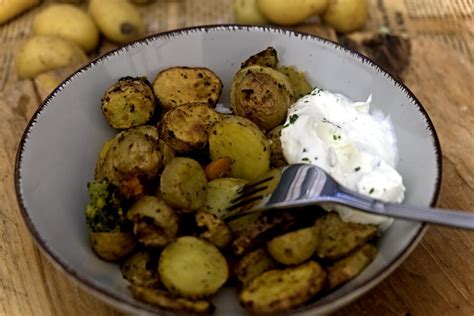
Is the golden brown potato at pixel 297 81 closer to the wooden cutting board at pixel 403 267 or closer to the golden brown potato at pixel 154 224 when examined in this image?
the wooden cutting board at pixel 403 267

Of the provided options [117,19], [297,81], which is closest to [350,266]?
[297,81]

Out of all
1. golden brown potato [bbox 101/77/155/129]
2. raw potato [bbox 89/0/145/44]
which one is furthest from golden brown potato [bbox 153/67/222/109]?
raw potato [bbox 89/0/145/44]

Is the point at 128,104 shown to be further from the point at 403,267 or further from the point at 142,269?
the point at 403,267

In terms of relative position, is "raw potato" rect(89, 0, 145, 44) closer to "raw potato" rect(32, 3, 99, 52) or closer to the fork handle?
"raw potato" rect(32, 3, 99, 52)

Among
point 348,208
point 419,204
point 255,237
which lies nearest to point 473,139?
point 419,204

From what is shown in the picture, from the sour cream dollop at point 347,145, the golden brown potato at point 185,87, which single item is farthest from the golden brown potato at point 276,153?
the golden brown potato at point 185,87

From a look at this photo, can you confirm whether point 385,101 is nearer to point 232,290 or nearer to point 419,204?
point 419,204
